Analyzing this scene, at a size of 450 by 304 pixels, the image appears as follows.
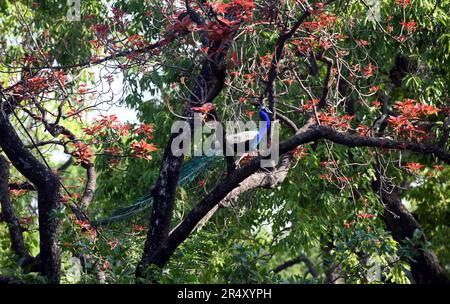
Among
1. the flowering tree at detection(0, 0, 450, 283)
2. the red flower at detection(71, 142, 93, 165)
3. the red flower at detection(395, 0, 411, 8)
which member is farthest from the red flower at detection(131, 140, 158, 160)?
the red flower at detection(395, 0, 411, 8)

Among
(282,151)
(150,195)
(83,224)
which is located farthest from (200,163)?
(282,151)

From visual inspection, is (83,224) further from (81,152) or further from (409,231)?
(409,231)

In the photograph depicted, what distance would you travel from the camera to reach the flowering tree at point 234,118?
549 centimetres

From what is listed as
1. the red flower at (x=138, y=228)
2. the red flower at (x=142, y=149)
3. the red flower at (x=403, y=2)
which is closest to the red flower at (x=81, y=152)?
the red flower at (x=142, y=149)

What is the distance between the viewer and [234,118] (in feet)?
22.3

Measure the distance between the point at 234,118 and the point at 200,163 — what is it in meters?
0.58

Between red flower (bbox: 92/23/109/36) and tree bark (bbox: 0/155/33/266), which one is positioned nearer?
red flower (bbox: 92/23/109/36)

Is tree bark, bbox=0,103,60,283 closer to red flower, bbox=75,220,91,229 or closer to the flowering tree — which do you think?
the flowering tree

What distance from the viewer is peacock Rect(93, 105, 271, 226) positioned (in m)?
6.63

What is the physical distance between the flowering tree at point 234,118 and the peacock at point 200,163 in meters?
0.17

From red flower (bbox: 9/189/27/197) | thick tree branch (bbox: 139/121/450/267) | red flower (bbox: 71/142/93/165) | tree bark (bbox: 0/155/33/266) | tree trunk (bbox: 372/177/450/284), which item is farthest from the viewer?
tree trunk (bbox: 372/177/450/284)

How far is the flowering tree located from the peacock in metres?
0.17
